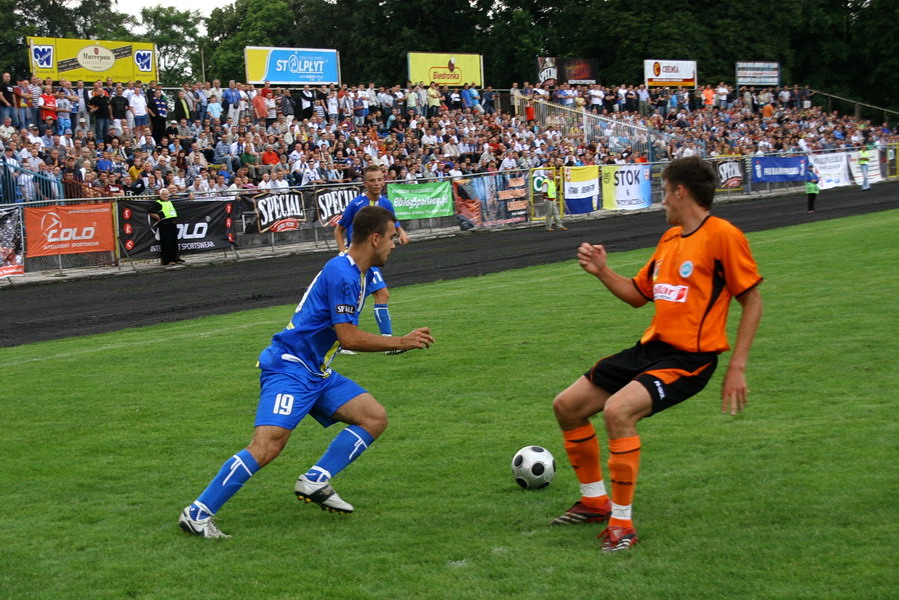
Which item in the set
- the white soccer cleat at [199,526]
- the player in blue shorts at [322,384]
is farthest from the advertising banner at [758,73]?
the white soccer cleat at [199,526]

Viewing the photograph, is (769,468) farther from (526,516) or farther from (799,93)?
(799,93)

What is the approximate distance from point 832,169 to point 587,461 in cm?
4051

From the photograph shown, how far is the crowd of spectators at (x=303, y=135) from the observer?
2473 cm

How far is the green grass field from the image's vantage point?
475 cm

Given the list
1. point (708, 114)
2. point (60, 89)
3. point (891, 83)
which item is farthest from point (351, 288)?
point (891, 83)

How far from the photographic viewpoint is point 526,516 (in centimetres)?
567

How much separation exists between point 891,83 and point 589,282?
58.6 meters

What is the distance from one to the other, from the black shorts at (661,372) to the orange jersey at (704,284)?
0.20 feet

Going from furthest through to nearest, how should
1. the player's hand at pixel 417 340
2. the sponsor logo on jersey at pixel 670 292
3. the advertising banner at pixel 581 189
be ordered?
the advertising banner at pixel 581 189, the player's hand at pixel 417 340, the sponsor logo on jersey at pixel 670 292

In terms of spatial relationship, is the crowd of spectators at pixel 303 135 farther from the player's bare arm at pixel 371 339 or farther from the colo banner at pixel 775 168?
the player's bare arm at pixel 371 339

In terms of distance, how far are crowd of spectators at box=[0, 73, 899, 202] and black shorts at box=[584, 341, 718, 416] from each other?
65.9 ft

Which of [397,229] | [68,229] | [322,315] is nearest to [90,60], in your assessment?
[68,229]

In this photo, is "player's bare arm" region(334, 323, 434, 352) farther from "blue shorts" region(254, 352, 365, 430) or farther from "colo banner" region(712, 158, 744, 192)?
"colo banner" region(712, 158, 744, 192)

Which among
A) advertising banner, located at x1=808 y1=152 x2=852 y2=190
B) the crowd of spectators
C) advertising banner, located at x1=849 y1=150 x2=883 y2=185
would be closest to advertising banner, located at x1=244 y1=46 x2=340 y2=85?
the crowd of spectators
